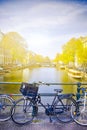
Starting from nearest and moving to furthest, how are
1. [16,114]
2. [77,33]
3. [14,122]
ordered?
[14,122]
[16,114]
[77,33]

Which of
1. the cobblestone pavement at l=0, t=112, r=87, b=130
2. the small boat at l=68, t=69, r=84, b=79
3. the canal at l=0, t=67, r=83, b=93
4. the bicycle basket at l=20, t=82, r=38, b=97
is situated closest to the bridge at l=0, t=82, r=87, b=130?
the cobblestone pavement at l=0, t=112, r=87, b=130

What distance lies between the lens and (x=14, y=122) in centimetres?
233

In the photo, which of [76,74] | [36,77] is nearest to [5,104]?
[36,77]

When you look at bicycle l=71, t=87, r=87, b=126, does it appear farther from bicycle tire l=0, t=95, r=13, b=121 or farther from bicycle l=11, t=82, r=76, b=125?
bicycle tire l=0, t=95, r=13, b=121

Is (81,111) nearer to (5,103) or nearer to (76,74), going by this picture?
(5,103)

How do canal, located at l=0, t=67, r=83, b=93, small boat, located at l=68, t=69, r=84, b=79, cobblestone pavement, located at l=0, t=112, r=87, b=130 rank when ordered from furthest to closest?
small boat, located at l=68, t=69, r=84, b=79
canal, located at l=0, t=67, r=83, b=93
cobblestone pavement, located at l=0, t=112, r=87, b=130

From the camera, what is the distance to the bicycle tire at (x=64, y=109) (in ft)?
7.95

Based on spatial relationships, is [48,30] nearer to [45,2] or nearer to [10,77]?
[45,2]

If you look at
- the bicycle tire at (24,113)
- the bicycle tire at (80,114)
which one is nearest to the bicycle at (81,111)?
the bicycle tire at (80,114)

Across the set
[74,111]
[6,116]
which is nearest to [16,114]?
[6,116]

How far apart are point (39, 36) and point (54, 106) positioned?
2.19 meters

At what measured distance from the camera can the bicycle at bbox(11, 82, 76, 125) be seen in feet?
7.58

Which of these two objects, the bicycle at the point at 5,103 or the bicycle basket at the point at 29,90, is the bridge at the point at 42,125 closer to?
the bicycle at the point at 5,103

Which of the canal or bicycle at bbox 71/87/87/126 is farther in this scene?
the canal
